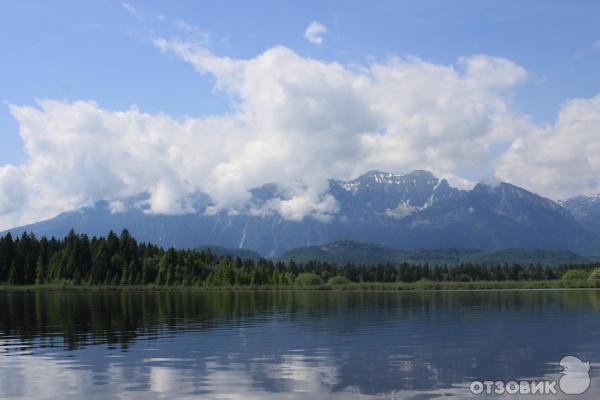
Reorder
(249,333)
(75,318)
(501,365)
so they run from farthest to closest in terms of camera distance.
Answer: (75,318), (249,333), (501,365)

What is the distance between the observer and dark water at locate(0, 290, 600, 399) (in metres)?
38.4

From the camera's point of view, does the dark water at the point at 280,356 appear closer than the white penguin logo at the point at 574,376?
No

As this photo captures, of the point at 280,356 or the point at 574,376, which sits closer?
the point at 574,376

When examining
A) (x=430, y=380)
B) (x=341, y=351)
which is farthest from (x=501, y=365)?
(x=341, y=351)

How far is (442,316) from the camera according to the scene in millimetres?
99000

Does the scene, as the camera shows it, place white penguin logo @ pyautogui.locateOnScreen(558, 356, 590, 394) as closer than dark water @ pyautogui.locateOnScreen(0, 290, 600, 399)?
Yes

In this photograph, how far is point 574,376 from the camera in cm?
4219

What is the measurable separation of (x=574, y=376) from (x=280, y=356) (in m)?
22.1

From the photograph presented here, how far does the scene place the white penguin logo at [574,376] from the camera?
125 ft

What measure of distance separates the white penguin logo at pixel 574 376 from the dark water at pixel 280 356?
0.74 metres

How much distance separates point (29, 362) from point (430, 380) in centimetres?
3053

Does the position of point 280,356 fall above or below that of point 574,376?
above

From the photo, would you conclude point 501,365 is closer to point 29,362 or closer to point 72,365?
point 72,365

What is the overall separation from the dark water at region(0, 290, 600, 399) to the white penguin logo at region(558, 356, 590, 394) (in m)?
0.74
